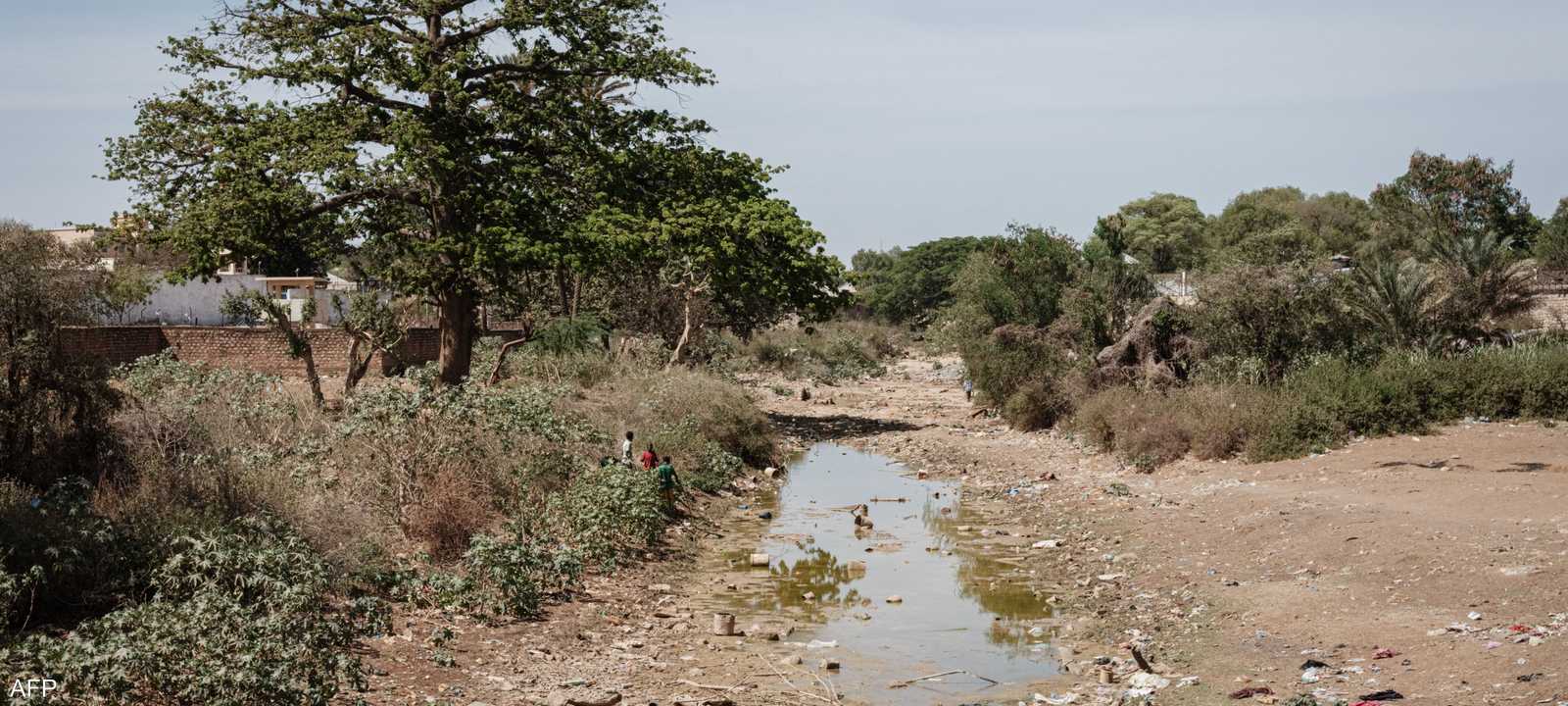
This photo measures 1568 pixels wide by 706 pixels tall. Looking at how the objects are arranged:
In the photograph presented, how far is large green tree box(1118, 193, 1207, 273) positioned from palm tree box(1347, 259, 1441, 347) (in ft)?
168

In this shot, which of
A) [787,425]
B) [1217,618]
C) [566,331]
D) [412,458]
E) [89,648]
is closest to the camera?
[89,648]

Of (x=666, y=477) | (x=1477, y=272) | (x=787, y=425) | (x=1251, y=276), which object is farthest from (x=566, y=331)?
(x=1477, y=272)

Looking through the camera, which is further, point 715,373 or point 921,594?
point 715,373

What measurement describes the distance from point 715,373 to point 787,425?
87.0 inches

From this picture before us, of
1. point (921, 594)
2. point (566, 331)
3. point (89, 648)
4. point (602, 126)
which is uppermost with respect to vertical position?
point (602, 126)

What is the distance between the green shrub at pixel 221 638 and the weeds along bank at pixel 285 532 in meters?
0.02

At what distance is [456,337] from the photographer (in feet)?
82.1

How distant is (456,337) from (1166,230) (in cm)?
7281

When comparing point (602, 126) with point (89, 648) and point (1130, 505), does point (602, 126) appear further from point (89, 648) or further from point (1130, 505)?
point (89, 648)

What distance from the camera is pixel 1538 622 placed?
9.73 meters

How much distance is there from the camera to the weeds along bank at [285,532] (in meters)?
8.04

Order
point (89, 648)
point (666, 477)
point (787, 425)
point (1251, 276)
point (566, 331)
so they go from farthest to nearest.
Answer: point (787, 425)
point (566, 331)
point (1251, 276)
point (666, 477)
point (89, 648)

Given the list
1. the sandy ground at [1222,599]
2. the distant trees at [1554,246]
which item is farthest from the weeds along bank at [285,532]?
the distant trees at [1554,246]

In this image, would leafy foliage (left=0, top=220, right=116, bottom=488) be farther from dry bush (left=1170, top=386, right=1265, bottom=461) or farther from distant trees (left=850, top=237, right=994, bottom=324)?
distant trees (left=850, top=237, right=994, bottom=324)
